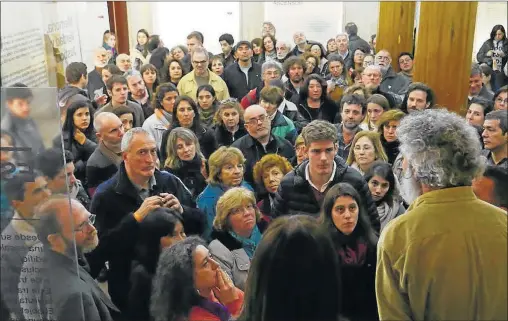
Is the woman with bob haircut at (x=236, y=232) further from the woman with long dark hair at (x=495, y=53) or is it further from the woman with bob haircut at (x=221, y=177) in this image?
the woman with long dark hair at (x=495, y=53)

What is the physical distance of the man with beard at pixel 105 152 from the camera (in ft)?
6.79

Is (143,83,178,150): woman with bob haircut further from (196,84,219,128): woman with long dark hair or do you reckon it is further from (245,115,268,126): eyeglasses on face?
(245,115,268,126): eyeglasses on face

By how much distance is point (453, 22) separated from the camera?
1967 millimetres

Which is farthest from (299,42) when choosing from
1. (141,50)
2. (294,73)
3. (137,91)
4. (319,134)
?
(319,134)

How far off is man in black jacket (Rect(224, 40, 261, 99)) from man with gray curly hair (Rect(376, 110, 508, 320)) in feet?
6.74

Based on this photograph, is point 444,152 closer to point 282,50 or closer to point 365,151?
point 365,151

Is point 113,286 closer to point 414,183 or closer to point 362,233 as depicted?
point 362,233

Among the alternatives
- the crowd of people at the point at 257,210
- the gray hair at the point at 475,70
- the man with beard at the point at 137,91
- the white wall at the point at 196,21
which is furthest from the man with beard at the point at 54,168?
Answer: the white wall at the point at 196,21

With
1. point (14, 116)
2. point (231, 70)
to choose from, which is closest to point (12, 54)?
point (14, 116)

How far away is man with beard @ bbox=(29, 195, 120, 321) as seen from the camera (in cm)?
153

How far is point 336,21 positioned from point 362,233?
11.2ft

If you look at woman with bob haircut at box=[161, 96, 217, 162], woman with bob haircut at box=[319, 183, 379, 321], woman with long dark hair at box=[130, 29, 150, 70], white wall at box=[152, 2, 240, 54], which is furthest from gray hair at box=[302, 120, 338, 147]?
woman with long dark hair at box=[130, 29, 150, 70]

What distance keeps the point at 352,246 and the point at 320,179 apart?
0.25m

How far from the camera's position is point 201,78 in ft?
11.5
